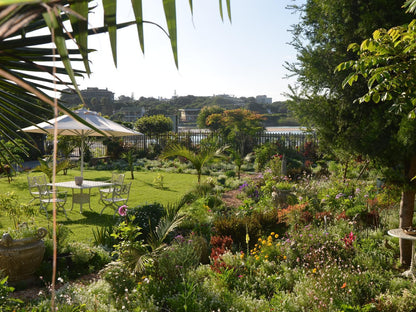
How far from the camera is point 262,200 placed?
9.05 m

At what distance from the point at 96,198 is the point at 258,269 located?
750 cm

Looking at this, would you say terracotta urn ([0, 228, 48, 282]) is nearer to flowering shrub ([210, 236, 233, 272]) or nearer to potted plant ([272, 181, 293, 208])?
flowering shrub ([210, 236, 233, 272])

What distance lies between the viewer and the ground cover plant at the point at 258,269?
12.3 ft

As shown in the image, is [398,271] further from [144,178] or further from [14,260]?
[144,178]

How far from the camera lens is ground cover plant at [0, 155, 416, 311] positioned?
3.75 meters

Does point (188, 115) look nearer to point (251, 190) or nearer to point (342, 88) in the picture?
point (251, 190)

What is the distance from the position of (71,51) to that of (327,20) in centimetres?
487

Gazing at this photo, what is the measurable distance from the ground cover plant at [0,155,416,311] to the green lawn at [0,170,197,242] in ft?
5.32

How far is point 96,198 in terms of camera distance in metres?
10.9

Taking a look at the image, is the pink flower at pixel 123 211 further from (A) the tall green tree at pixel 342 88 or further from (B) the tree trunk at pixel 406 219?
(B) the tree trunk at pixel 406 219

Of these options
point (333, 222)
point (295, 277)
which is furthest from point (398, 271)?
point (333, 222)

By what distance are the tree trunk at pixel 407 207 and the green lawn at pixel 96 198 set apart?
479 centimetres

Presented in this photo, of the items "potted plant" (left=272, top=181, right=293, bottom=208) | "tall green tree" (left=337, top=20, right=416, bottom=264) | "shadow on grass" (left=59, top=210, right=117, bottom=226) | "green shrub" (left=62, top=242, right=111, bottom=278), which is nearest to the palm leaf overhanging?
"tall green tree" (left=337, top=20, right=416, bottom=264)

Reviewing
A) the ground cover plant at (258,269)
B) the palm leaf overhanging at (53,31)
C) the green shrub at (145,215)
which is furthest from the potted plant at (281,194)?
the palm leaf overhanging at (53,31)
